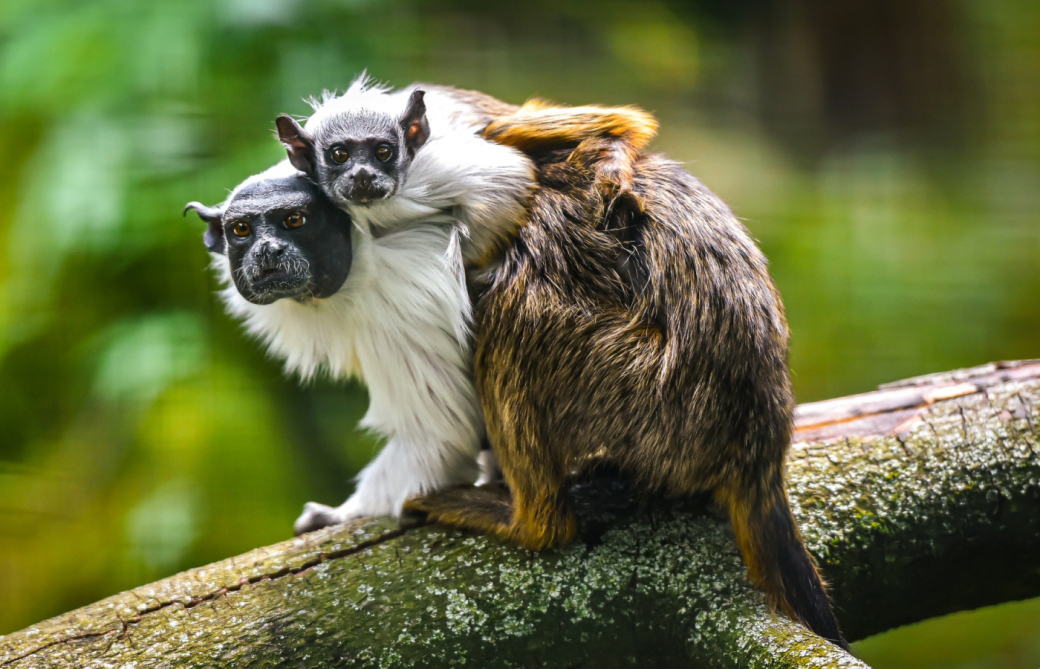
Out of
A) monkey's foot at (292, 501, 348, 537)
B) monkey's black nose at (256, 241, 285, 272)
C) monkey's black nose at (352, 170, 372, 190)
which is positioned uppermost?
monkey's black nose at (352, 170, 372, 190)

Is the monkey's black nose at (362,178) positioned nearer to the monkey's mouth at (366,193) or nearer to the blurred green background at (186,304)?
the monkey's mouth at (366,193)

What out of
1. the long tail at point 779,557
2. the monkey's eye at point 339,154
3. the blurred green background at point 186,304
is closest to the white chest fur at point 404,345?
the monkey's eye at point 339,154

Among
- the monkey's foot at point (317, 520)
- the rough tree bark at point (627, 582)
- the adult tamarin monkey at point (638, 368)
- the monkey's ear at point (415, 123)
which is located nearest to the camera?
the rough tree bark at point (627, 582)

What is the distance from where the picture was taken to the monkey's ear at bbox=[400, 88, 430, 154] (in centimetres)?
203

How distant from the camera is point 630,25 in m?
5.04

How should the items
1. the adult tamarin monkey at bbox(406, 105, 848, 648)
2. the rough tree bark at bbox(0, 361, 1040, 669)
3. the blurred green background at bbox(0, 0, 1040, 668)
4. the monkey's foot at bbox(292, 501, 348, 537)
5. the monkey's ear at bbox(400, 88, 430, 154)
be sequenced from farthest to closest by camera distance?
the blurred green background at bbox(0, 0, 1040, 668) < the monkey's foot at bbox(292, 501, 348, 537) < the monkey's ear at bbox(400, 88, 430, 154) < the adult tamarin monkey at bbox(406, 105, 848, 648) < the rough tree bark at bbox(0, 361, 1040, 669)

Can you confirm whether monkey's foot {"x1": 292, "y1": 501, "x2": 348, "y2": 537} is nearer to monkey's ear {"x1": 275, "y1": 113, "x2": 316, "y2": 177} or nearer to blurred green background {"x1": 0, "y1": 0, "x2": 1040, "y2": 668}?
monkey's ear {"x1": 275, "y1": 113, "x2": 316, "y2": 177}

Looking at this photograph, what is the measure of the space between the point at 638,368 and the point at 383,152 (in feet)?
2.44

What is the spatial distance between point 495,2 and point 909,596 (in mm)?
3718

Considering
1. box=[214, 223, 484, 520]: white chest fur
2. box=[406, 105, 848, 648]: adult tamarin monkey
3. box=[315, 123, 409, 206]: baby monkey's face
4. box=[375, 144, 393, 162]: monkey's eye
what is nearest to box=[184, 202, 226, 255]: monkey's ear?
box=[214, 223, 484, 520]: white chest fur

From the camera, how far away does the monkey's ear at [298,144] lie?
6.56ft

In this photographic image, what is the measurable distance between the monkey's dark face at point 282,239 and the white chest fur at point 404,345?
8cm

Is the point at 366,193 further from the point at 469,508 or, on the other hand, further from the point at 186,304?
the point at 186,304

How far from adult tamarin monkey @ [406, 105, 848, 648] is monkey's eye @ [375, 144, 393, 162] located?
0.34 m
